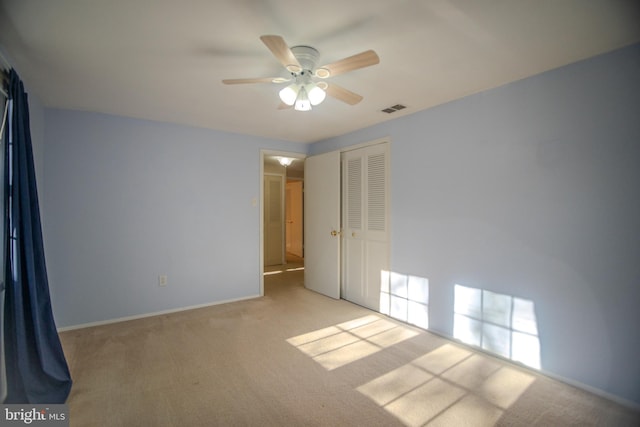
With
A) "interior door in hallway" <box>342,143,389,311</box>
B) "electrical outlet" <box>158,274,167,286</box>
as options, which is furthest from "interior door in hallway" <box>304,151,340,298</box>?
"electrical outlet" <box>158,274,167,286</box>

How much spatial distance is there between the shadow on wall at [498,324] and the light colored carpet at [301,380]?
12cm

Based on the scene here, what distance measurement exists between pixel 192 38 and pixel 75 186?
2463 mm

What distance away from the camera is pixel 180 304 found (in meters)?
3.80

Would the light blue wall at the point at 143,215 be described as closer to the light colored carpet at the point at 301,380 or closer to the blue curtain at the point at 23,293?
the light colored carpet at the point at 301,380

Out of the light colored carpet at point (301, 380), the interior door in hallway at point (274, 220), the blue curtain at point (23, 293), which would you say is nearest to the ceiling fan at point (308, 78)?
the blue curtain at point (23, 293)

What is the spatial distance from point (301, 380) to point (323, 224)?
2.51 m

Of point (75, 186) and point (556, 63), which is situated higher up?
point (556, 63)

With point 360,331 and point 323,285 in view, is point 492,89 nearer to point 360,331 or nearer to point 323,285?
point 360,331

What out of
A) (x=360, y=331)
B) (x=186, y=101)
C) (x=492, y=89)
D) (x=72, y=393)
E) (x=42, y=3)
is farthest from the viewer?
(x=360, y=331)

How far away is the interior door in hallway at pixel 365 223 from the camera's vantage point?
145 inches

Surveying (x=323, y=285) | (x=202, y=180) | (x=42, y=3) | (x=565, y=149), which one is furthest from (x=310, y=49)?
(x=323, y=285)

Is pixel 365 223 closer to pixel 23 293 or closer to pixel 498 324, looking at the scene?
pixel 498 324

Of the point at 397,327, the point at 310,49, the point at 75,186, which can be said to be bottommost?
the point at 397,327

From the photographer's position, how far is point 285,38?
1.85m
